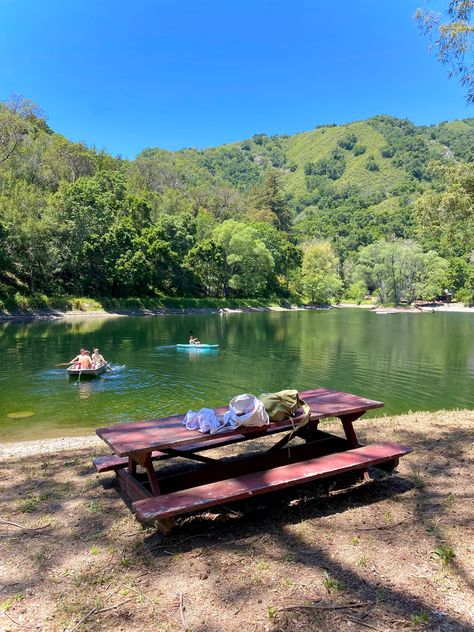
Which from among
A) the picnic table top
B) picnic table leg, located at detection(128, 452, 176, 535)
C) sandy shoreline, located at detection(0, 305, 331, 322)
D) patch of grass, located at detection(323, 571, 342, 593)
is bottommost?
sandy shoreline, located at detection(0, 305, 331, 322)

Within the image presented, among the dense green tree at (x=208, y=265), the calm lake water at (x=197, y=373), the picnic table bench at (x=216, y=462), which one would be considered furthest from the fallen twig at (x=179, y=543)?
the dense green tree at (x=208, y=265)

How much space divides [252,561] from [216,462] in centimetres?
218

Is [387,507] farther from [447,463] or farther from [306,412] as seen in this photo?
[447,463]

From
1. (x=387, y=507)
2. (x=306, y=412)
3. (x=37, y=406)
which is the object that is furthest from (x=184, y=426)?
(x=37, y=406)

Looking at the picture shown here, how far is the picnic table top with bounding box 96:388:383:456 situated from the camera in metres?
4.86

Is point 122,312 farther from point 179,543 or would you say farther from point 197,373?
point 179,543

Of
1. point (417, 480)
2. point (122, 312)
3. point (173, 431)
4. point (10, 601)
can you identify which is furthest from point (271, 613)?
point (122, 312)

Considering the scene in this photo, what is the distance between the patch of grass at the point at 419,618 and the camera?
3342 mm

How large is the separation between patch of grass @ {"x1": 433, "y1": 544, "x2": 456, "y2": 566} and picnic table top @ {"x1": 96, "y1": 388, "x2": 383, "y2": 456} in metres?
1.97

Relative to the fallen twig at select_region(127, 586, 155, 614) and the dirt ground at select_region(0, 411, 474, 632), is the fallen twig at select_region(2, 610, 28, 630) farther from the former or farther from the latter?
the fallen twig at select_region(127, 586, 155, 614)

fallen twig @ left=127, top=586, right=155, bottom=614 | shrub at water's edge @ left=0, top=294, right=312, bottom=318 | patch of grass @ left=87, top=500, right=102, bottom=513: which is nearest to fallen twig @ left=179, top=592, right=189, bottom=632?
fallen twig @ left=127, top=586, right=155, bottom=614

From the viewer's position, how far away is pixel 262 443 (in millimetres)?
8422

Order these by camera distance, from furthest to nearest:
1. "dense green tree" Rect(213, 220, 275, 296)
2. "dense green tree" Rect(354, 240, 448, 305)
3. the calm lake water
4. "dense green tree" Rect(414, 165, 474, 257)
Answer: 1. "dense green tree" Rect(354, 240, 448, 305)
2. "dense green tree" Rect(213, 220, 275, 296)
3. "dense green tree" Rect(414, 165, 474, 257)
4. the calm lake water

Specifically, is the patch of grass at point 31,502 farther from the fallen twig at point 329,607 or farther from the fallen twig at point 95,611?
the fallen twig at point 329,607
